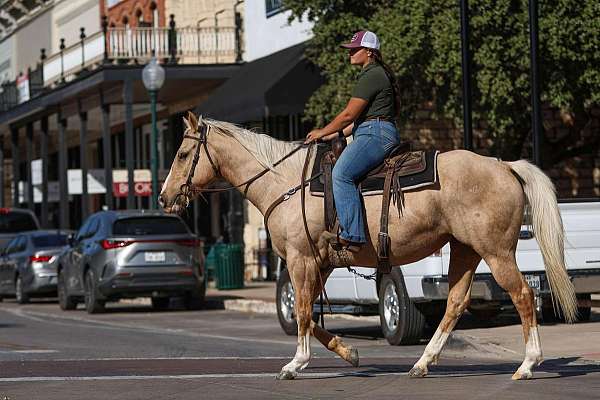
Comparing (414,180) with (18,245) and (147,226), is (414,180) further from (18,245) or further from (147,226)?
(18,245)

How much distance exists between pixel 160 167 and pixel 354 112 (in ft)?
112

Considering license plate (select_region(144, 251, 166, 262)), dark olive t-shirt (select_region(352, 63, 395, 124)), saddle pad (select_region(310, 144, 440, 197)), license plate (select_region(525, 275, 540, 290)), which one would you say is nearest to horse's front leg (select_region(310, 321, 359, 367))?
saddle pad (select_region(310, 144, 440, 197))

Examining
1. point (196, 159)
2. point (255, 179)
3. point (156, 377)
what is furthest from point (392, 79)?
point (156, 377)

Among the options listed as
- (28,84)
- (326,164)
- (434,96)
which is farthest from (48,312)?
(28,84)

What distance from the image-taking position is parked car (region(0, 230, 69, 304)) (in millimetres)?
31328

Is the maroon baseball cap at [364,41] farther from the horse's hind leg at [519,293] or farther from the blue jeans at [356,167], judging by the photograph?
the horse's hind leg at [519,293]

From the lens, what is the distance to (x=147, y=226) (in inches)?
1034

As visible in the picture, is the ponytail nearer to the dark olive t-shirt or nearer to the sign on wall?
the dark olive t-shirt

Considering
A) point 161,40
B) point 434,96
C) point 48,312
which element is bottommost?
point 48,312

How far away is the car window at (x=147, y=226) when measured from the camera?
26.2 meters

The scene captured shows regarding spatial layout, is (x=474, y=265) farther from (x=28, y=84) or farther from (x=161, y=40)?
(x=28, y=84)

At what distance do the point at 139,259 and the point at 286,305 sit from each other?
23.1 feet

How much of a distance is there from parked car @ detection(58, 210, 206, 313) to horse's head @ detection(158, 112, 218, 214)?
1241 cm

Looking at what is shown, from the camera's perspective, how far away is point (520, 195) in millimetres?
12133
